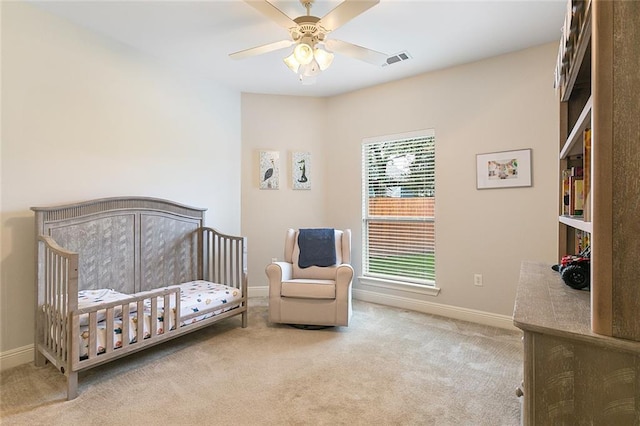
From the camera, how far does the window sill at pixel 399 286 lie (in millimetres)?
3549

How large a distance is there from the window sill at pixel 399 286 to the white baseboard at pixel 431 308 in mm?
A: 96

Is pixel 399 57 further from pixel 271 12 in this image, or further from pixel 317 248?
pixel 317 248

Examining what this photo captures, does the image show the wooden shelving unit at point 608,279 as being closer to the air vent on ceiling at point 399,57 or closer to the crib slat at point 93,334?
the crib slat at point 93,334

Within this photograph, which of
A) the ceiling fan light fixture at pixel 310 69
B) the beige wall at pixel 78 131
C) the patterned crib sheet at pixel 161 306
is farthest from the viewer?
the beige wall at pixel 78 131

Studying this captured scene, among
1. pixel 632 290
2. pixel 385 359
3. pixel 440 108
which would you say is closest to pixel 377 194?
pixel 440 108

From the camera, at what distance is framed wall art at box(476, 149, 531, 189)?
2.99 m

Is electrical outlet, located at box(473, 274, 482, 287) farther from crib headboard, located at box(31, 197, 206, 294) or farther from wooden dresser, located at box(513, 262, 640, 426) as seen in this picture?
crib headboard, located at box(31, 197, 206, 294)

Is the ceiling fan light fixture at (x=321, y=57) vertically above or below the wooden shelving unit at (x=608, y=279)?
above

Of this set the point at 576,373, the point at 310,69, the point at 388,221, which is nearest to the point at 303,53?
the point at 310,69

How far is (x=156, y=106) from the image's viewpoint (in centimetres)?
325

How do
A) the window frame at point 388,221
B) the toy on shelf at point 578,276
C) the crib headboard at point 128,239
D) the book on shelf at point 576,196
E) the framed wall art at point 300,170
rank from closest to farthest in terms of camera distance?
the toy on shelf at point 578,276
the book on shelf at point 576,196
the crib headboard at point 128,239
the window frame at point 388,221
the framed wall art at point 300,170

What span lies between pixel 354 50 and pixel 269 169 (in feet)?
7.07

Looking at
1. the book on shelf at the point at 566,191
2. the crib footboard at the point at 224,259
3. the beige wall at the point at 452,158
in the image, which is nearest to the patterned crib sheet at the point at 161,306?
the crib footboard at the point at 224,259

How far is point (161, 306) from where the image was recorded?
2449mm
